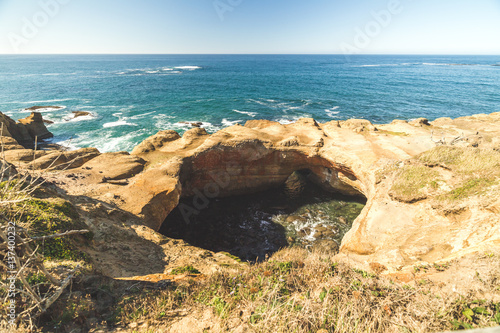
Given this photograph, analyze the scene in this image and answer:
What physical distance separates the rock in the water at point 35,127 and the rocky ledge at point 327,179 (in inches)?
216

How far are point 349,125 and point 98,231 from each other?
2313 cm

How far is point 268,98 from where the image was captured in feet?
185

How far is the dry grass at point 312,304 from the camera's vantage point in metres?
4.67

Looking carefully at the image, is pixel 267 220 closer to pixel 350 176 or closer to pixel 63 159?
pixel 350 176

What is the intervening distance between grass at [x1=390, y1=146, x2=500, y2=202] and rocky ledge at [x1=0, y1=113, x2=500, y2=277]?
0.04m

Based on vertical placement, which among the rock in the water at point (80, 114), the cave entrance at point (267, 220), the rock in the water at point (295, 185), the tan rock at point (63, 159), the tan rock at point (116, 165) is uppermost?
the rock in the water at point (80, 114)

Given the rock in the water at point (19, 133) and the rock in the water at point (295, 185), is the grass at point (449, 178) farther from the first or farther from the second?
the rock in the water at point (19, 133)

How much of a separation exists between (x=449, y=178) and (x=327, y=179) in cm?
1008

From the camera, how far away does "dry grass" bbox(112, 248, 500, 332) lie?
4672 mm

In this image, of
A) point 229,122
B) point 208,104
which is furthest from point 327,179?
point 208,104

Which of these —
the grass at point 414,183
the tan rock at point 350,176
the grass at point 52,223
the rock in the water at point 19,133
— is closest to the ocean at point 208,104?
the rock in the water at point 19,133

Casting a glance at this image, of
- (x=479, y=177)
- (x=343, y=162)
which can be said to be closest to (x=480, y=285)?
(x=479, y=177)

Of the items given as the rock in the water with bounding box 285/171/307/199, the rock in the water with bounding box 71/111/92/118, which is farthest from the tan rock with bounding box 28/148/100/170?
the rock in the water with bounding box 71/111/92/118

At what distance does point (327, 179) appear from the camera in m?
21.8
